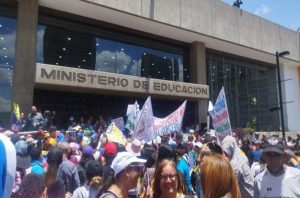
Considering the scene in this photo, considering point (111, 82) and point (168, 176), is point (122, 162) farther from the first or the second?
point (111, 82)

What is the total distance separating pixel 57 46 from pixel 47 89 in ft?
7.53

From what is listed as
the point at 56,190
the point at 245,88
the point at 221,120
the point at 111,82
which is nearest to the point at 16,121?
the point at 111,82

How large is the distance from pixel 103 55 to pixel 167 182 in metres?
17.8

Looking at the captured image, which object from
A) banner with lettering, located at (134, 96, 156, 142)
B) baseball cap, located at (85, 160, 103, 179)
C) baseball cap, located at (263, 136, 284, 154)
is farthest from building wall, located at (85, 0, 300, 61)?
baseball cap, located at (263, 136, 284, 154)

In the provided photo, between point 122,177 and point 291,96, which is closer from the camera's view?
point 122,177

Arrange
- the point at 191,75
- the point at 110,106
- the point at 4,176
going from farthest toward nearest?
1. the point at 191,75
2. the point at 110,106
3. the point at 4,176

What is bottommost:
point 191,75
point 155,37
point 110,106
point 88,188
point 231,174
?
point 88,188

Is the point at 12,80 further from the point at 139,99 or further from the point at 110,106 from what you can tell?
the point at 139,99

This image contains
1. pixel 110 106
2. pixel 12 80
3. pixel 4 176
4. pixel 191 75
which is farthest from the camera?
pixel 191 75

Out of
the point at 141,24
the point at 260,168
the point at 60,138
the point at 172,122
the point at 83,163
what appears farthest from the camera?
the point at 141,24

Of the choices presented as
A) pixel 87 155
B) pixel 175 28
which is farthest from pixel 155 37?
pixel 87 155

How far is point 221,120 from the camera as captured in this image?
8.00 meters

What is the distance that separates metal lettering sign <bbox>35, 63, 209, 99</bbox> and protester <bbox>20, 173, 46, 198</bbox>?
42.5ft

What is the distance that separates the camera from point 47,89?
61.1ft
